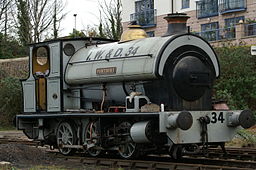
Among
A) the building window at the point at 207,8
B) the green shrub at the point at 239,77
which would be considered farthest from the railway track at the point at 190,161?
the building window at the point at 207,8

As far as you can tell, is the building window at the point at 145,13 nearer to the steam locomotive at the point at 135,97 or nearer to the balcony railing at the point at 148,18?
the balcony railing at the point at 148,18

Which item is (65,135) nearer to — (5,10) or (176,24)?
(176,24)

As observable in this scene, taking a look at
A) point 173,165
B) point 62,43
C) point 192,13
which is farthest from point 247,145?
point 192,13

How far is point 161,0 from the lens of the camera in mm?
40781

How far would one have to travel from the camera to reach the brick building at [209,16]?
28.5 metres

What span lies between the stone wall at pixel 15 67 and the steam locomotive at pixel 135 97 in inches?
690

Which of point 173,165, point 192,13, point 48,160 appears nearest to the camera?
point 173,165

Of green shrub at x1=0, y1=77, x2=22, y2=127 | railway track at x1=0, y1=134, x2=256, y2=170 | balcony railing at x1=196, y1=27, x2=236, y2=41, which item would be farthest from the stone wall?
railway track at x1=0, y1=134, x2=256, y2=170

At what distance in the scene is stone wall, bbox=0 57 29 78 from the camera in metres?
31.9

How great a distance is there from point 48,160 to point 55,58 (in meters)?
2.83

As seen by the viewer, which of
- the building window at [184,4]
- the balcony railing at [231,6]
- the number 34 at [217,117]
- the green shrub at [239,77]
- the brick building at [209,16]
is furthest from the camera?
the building window at [184,4]

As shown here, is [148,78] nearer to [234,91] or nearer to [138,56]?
[138,56]

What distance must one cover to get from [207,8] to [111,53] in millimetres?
25633

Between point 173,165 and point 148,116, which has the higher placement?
point 148,116
